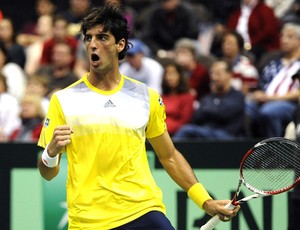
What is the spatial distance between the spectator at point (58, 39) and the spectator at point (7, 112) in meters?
1.49

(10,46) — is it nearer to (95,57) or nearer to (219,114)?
(219,114)

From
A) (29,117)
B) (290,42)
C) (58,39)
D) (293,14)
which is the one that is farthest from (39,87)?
(293,14)

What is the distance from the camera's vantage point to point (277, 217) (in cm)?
891

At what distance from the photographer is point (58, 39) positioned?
1285cm

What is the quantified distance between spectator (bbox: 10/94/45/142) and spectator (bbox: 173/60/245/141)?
157cm

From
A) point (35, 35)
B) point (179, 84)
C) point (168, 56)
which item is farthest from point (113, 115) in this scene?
point (35, 35)

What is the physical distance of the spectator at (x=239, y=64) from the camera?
37.7 ft

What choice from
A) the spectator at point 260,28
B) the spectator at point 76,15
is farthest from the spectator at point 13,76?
the spectator at point 260,28

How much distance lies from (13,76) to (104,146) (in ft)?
22.1

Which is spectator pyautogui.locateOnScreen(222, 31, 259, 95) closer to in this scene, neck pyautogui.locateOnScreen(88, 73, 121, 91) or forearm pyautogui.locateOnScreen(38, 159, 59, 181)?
neck pyautogui.locateOnScreen(88, 73, 121, 91)

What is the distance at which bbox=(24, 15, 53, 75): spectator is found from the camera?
44.5ft

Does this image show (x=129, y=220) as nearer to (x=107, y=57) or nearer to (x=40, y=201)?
(x=107, y=57)

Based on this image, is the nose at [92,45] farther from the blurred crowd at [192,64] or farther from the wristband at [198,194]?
Result: the blurred crowd at [192,64]

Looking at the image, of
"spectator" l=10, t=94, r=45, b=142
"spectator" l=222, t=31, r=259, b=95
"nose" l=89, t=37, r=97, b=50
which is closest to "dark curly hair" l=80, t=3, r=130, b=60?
"nose" l=89, t=37, r=97, b=50
